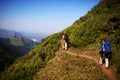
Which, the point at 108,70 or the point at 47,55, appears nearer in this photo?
the point at 108,70

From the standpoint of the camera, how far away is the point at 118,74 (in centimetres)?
1212

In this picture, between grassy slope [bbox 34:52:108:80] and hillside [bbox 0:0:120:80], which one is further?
hillside [bbox 0:0:120:80]

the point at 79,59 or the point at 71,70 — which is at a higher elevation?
the point at 79,59

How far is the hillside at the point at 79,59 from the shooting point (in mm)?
13570

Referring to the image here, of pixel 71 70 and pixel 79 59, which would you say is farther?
pixel 79 59

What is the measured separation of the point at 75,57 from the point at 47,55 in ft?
16.2

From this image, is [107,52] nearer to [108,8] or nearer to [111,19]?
[111,19]

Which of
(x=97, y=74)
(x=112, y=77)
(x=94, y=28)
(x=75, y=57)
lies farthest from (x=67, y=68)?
(x=94, y=28)

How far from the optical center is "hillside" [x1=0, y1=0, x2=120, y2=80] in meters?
13.6

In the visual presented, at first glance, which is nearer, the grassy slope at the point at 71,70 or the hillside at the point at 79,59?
the grassy slope at the point at 71,70

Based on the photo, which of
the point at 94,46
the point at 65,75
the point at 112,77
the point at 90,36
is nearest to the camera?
the point at 112,77

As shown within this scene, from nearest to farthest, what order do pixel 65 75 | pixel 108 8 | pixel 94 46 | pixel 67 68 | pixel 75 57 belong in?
pixel 65 75
pixel 67 68
pixel 75 57
pixel 94 46
pixel 108 8

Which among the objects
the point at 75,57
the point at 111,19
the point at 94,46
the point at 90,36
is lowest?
the point at 75,57

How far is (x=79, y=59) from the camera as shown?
15.8 meters
